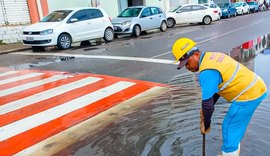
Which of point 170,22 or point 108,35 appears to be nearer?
point 108,35

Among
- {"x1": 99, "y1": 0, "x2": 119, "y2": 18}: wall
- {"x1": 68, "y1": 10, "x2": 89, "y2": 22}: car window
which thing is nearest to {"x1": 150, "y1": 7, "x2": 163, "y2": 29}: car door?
{"x1": 99, "y1": 0, "x2": 119, "y2": 18}: wall

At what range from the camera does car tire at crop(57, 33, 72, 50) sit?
14.3 m

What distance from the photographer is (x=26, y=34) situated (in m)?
14.3

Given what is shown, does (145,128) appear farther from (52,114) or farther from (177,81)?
(177,81)

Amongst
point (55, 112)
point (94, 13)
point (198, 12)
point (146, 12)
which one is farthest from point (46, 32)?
point (198, 12)

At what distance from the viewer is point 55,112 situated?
5945mm

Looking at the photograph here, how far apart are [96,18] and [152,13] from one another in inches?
200

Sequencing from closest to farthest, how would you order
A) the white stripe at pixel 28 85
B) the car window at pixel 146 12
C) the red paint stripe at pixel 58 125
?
the red paint stripe at pixel 58 125 → the white stripe at pixel 28 85 → the car window at pixel 146 12

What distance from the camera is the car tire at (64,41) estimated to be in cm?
1427

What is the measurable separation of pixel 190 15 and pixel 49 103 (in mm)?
19217

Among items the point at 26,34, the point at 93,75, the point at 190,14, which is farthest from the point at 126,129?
the point at 190,14

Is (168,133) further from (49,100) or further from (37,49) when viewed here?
(37,49)

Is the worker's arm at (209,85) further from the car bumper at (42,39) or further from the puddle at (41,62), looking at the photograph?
the car bumper at (42,39)

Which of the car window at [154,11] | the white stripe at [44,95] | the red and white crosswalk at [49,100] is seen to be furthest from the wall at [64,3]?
the white stripe at [44,95]
